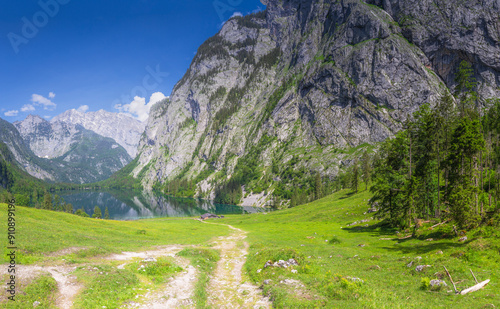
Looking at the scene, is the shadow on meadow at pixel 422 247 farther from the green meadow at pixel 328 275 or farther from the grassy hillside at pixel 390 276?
the green meadow at pixel 328 275

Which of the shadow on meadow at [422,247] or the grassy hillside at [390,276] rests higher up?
the grassy hillside at [390,276]

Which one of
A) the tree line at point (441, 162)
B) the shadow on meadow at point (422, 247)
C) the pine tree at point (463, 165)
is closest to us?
the shadow on meadow at point (422, 247)

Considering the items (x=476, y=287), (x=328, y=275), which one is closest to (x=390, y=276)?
(x=328, y=275)

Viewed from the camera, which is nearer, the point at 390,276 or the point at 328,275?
the point at 328,275

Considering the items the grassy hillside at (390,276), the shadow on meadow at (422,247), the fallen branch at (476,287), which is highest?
the fallen branch at (476,287)

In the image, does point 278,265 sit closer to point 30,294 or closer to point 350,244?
point 30,294

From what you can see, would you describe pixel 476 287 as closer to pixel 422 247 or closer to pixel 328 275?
pixel 328 275

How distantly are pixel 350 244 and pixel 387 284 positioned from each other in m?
24.6

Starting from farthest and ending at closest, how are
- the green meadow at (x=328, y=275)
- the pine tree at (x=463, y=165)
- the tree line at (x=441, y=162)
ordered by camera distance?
1. the tree line at (x=441, y=162)
2. the pine tree at (x=463, y=165)
3. the green meadow at (x=328, y=275)

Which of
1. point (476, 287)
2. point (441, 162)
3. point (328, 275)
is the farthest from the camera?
point (441, 162)

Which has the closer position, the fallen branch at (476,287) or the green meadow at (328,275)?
the green meadow at (328,275)

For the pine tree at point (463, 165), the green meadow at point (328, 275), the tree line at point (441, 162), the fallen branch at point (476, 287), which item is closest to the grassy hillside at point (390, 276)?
the green meadow at point (328, 275)

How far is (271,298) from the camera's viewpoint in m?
16.2

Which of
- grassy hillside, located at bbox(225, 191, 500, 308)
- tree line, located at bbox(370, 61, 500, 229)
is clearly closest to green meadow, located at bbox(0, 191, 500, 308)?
grassy hillside, located at bbox(225, 191, 500, 308)
